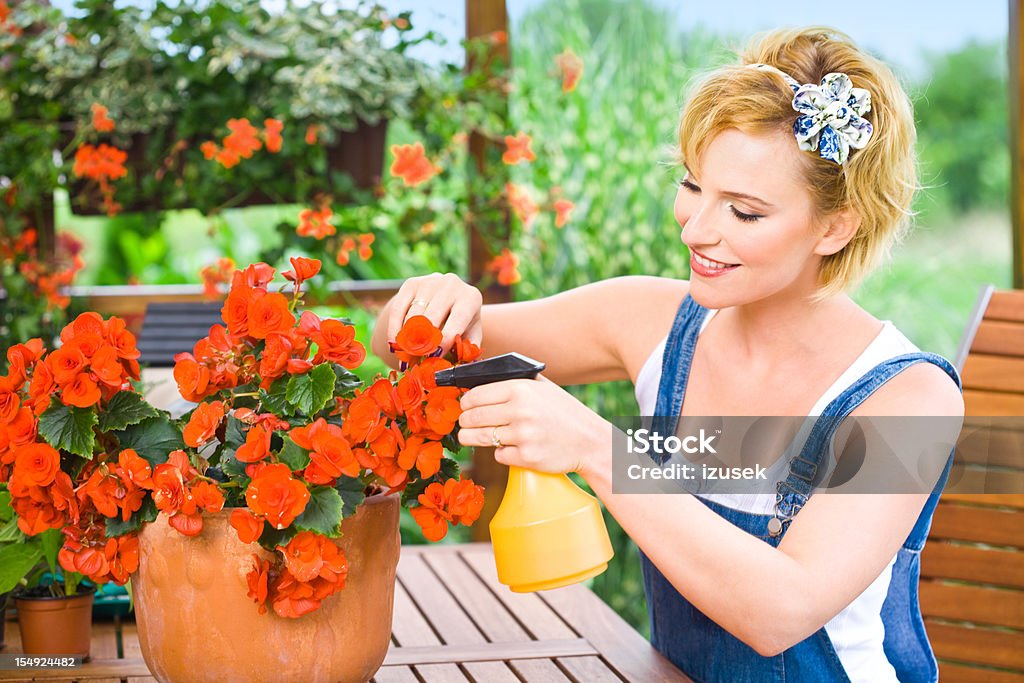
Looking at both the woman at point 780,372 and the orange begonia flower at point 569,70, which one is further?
the orange begonia flower at point 569,70

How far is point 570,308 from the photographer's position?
168 cm

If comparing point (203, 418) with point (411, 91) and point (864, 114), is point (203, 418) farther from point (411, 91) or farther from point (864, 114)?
point (411, 91)

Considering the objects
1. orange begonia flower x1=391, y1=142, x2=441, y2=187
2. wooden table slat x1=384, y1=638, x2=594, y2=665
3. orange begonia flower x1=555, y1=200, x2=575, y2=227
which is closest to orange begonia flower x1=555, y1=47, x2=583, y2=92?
orange begonia flower x1=555, y1=200, x2=575, y2=227

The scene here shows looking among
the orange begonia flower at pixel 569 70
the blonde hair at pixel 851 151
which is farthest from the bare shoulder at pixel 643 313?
the orange begonia flower at pixel 569 70

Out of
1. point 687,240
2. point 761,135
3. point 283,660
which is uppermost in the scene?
point 761,135

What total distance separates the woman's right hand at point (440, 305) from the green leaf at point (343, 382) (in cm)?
23

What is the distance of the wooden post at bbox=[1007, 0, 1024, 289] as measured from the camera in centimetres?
239

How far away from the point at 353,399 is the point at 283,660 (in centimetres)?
25

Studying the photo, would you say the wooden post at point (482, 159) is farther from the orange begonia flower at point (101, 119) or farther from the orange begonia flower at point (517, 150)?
the orange begonia flower at point (101, 119)

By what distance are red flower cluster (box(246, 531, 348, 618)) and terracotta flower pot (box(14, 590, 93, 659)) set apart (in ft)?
1.18

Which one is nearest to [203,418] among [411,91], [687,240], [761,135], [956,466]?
[687,240]

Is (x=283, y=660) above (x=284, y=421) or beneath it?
beneath

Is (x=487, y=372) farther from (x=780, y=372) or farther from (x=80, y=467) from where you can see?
(x=780, y=372)

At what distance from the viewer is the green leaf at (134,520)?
0.97m
